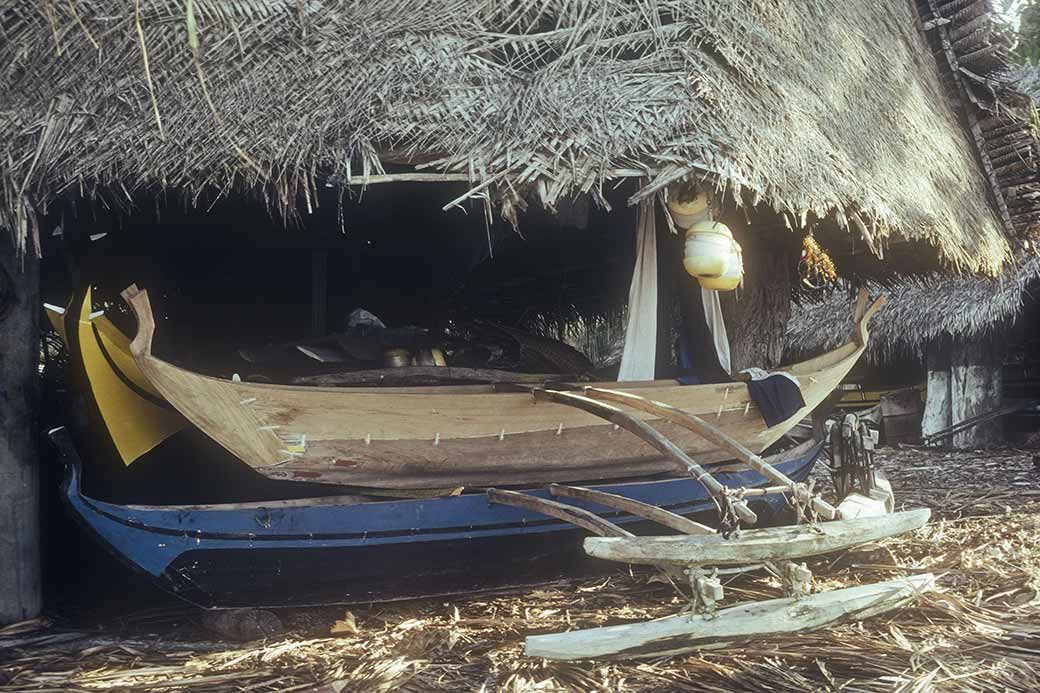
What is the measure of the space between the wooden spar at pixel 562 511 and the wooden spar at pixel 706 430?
58 centimetres

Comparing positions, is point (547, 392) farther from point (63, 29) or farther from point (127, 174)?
point (63, 29)

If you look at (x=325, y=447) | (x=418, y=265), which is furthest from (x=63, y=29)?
(x=418, y=265)

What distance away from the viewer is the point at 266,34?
12.9ft

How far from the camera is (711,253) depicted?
432 cm

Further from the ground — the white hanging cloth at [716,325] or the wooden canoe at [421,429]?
the white hanging cloth at [716,325]

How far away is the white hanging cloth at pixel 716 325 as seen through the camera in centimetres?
515

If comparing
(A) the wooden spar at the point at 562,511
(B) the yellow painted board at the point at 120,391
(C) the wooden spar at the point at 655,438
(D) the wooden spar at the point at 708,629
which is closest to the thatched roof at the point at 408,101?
(B) the yellow painted board at the point at 120,391

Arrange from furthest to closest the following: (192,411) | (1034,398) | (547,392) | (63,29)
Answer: (1034,398) < (547,392) < (63,29) < (192,411)

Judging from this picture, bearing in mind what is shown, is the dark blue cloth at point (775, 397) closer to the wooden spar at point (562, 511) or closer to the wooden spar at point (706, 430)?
the wooden spar at point (706, 430)

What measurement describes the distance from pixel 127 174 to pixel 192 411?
101cm

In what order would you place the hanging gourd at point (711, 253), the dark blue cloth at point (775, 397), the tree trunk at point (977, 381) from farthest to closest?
the tree trunk at point (977, 381) → the dark blue cloth at point (775, 397) → the hanging gourd at point (711, 253)

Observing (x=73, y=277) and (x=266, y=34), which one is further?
(x=73, y=277)

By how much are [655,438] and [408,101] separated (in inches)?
70.5

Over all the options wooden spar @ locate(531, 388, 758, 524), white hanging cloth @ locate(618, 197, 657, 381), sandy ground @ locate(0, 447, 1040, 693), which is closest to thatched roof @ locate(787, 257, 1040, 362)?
white hanging cloth @ locate(618, 197, 657, 381)
